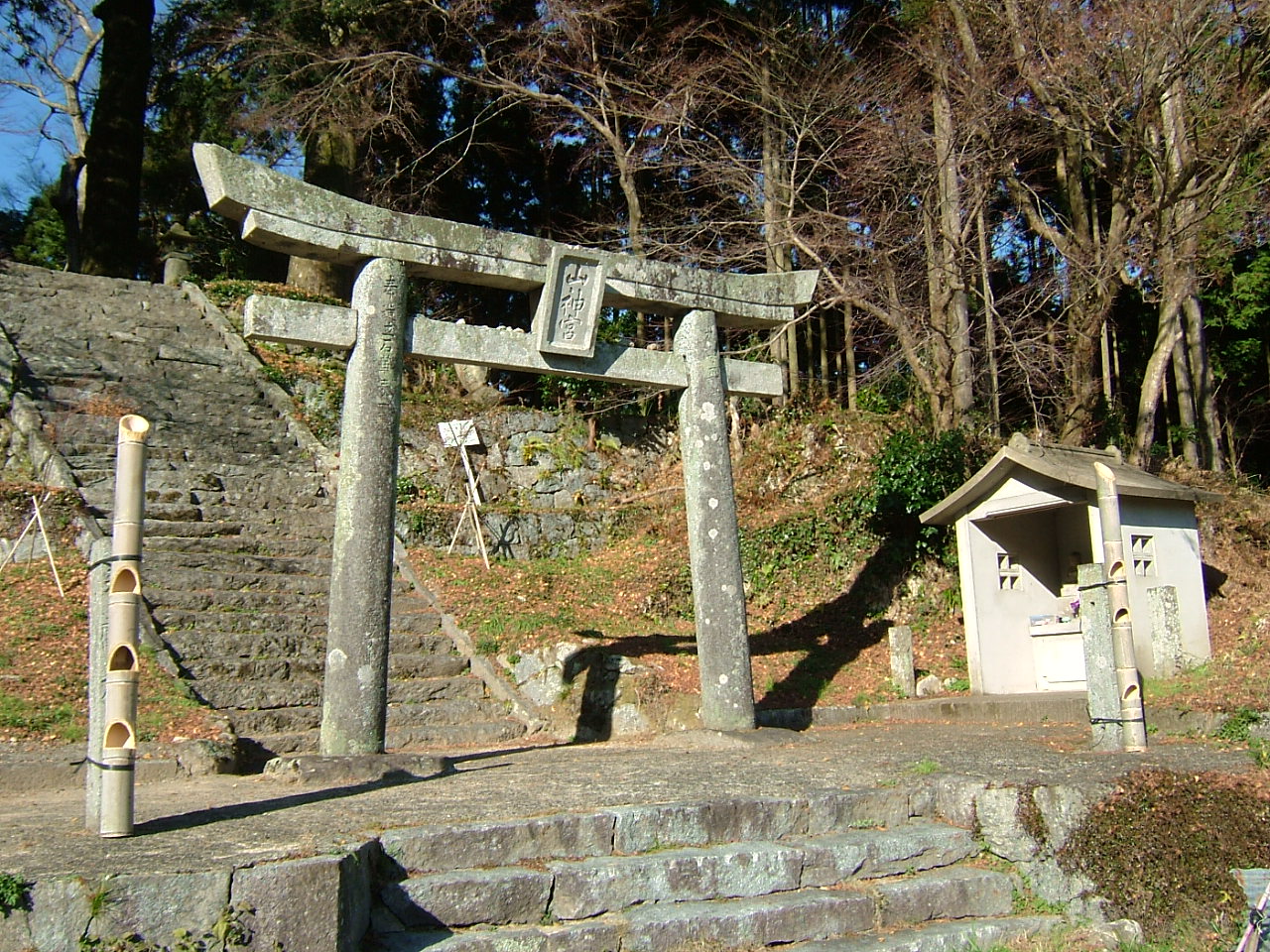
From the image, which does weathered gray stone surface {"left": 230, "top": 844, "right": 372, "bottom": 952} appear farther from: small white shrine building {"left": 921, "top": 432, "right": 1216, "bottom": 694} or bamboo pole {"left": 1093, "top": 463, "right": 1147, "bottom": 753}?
small white shrine building {"left": 921, "top": 432, "right": 1216, "bottom": 694}

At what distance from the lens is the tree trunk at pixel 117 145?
2147 cm

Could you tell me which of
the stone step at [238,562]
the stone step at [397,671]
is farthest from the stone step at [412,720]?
the stone step at [238,562]

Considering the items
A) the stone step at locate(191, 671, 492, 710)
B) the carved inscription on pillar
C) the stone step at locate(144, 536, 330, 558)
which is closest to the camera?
the carved inscription on pillar

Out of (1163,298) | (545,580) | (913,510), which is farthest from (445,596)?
(1163,298)

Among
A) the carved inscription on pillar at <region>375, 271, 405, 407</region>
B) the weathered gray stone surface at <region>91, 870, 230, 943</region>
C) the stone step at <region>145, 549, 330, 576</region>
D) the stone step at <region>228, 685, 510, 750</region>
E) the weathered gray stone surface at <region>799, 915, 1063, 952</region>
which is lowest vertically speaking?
the weathered gray stone surface at <region>799, 915, 1063, 952</region>

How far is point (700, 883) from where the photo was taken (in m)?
5.31

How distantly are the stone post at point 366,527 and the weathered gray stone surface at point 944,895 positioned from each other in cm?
374

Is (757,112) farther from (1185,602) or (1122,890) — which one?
(1122,890)

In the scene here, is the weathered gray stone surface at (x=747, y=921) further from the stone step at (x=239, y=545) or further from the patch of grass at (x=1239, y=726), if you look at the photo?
the stone step at (x=239, y=545)

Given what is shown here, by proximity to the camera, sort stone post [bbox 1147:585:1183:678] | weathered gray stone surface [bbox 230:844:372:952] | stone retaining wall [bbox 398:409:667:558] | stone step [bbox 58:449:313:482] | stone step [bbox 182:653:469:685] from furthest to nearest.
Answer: stone retaining wall [bbox 398:409:667:558]
stone step [bbox 58:449:313:482]
stone post [bbox 1147:585:1183:678]
stone step [bbox 182:653:469:685]
weathered gray stone surface [bbox 230:844:372:952]

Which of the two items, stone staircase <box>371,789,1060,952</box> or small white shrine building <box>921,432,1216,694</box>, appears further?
small white shrine building <box>921,432,1216,694</box>

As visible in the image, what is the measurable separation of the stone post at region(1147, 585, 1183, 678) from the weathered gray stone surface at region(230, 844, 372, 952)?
8633 mm

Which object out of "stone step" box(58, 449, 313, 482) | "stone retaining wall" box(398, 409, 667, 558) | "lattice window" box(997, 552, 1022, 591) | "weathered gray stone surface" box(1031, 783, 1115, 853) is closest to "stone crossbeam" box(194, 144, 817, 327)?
"lattice window" box(997, 552, 1022, 591)

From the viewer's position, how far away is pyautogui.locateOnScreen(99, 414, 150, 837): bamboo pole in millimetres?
4891
